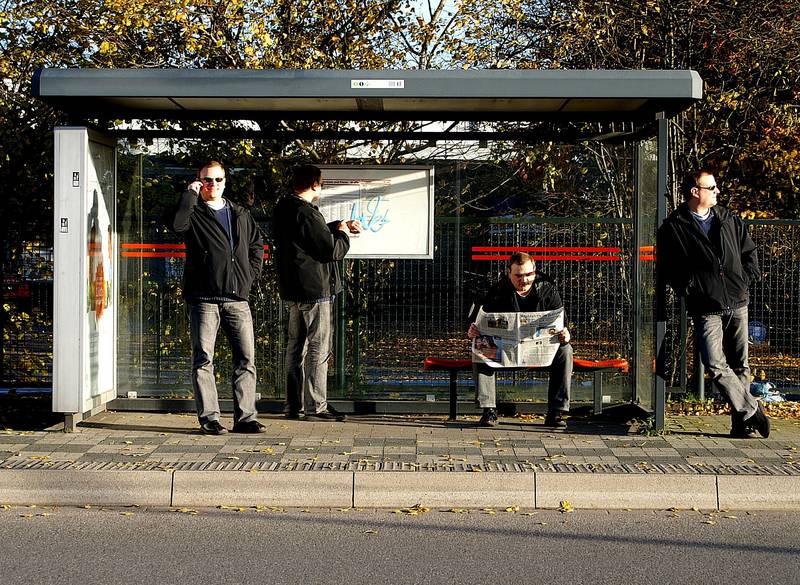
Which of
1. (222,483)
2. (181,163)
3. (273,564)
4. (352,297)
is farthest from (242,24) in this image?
(273,564)

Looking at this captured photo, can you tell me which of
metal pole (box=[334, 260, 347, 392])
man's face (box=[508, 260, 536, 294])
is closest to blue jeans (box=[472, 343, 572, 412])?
man's face (box=[508, 260, 536, 294])

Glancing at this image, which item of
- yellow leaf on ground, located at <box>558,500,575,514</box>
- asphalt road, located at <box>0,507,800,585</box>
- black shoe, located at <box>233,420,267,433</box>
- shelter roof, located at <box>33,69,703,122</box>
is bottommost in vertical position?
asphalt road, located at <box>0,507,800,585</box>

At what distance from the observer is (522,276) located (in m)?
8.45

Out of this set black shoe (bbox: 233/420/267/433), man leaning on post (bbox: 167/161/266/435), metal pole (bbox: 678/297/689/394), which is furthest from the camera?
metal pole (bbox: 678/297/689/394)

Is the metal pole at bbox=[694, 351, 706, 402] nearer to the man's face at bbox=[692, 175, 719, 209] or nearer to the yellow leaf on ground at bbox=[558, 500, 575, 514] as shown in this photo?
the man's face at bbox=[692, 175, 719, 209]

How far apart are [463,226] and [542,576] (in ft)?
14.5

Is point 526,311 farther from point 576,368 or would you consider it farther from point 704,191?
point 704,191

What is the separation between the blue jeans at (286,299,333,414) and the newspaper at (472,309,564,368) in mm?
1170

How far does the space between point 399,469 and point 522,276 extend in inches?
88.0

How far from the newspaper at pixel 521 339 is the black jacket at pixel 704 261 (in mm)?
922

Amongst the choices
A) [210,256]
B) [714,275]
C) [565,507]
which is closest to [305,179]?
[210,256]

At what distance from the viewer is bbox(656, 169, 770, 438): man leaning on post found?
→ 311 inches

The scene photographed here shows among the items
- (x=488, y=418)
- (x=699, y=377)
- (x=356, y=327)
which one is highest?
(x=356, y=327)

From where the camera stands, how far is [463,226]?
9.16 m
